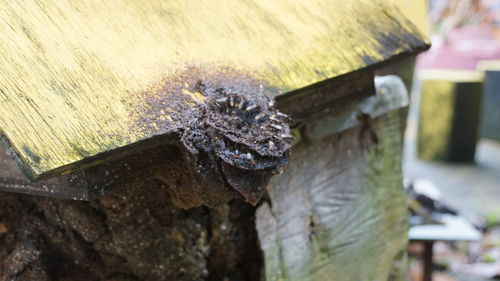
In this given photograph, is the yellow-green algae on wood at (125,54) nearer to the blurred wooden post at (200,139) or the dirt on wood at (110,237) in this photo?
the blurred wooden post at (200,139)

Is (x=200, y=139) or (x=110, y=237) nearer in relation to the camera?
(x=200, y=139)

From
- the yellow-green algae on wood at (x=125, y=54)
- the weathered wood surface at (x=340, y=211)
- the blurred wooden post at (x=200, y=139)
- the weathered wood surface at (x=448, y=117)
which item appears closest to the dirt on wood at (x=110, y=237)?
the blurred wooden post at (x=200, y=139)

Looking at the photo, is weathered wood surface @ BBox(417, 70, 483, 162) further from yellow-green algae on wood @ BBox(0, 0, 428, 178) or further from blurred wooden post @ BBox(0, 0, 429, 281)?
yellow-green algae on wood @ BBox(0, 0, 428, 178)

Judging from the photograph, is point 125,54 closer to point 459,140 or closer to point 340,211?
point 340,211

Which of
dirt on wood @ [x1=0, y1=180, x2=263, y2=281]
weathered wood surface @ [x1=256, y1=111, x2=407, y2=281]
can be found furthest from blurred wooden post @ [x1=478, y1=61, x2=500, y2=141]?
dirt on wood @ [x1=0, y1=180, x2=263, y2=281]

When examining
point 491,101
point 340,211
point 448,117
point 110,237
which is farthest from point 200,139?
point 491,101

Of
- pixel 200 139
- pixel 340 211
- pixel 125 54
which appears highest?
pixel 125 54
